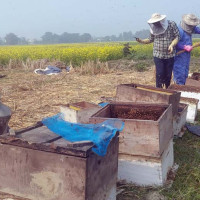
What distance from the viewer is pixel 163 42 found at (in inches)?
247

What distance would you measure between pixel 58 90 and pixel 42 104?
7.11 ft

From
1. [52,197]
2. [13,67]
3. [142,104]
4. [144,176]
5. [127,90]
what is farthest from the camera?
[13,67]

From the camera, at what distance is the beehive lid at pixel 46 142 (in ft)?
7.17

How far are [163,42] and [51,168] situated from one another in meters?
4.71

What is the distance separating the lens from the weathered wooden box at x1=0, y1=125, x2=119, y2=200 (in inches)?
86.7

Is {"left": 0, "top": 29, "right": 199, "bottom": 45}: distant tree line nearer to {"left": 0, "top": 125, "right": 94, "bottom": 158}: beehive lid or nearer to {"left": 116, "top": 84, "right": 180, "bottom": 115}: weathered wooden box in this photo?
{"left": 116, "top": 84, "right": 180, "bottom": 115}: weathered wooden box

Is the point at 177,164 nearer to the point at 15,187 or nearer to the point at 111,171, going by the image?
the point at 111,171

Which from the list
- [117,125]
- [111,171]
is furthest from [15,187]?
[117,125]

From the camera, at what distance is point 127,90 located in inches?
183

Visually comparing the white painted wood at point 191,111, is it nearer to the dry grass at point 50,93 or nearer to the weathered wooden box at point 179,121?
the weathered wooden box at point 179,121

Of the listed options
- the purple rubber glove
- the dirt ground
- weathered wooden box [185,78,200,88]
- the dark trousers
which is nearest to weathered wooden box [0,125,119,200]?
the dirt ground

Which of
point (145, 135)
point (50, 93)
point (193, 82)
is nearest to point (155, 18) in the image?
point (193, 82)

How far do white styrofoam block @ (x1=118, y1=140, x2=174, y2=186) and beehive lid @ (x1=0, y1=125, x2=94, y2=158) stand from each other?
3.40 ft

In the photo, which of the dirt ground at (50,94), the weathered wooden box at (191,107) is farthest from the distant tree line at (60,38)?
the weathered wooden box at (191,107)
